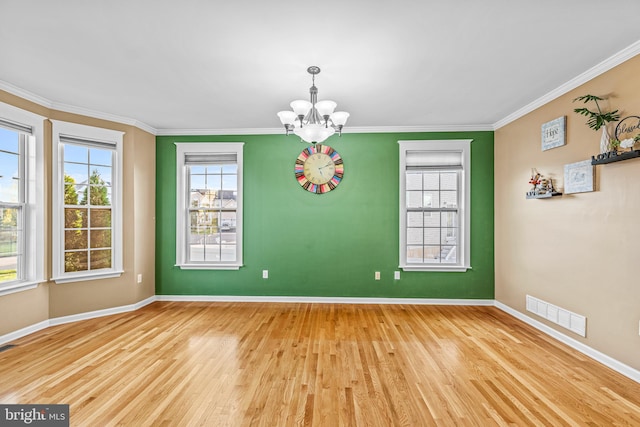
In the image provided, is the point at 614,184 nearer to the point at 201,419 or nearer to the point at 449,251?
the point at 449,251

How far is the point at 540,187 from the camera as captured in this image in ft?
11.5

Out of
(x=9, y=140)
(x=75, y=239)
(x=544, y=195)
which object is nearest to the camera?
(x=9, y=140)

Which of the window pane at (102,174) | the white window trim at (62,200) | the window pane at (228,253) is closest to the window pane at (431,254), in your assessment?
the window pane at (228,253)

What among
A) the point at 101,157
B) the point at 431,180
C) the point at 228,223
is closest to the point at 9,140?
the point at 101,157

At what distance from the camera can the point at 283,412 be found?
207 cm

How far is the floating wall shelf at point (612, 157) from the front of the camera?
7.92ft

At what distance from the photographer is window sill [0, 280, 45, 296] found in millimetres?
3162

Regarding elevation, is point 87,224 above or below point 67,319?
above

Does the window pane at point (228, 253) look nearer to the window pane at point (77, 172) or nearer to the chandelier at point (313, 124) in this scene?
the window pane at point (77, 172)

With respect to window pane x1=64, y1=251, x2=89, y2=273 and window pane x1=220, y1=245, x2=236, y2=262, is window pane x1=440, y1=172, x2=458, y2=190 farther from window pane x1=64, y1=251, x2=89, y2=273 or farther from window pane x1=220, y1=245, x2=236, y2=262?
window pane x1=64, y1=251, x2=89, y2=273

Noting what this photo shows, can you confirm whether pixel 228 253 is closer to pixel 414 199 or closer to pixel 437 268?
pixel 414 199

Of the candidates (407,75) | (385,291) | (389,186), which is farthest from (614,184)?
(385,291)

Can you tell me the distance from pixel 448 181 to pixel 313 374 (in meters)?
3.48

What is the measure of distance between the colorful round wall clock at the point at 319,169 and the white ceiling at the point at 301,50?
984mm
